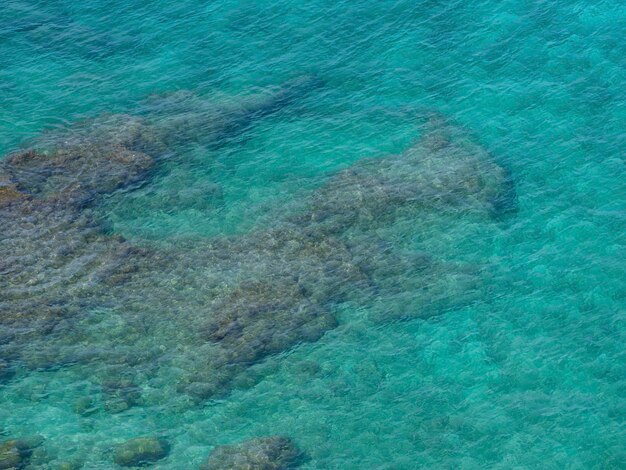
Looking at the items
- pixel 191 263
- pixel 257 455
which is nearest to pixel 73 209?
pixel 191 263

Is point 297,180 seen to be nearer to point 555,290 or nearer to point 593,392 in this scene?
point 555,290

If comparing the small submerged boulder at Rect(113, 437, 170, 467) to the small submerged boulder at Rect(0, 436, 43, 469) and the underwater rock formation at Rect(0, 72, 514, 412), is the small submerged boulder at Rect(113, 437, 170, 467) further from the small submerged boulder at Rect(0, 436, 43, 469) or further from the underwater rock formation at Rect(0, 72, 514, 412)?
the small submerged boulder at Rect(0, 436, 43, 469)

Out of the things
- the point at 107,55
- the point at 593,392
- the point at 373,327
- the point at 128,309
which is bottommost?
the point at 593,392

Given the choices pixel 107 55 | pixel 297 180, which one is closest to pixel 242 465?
pixel 297 180

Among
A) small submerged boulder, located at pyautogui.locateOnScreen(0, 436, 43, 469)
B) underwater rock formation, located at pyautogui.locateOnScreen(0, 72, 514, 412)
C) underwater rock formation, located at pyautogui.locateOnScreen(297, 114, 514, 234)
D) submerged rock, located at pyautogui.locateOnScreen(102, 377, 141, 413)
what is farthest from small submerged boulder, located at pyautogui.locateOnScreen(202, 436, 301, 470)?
underwater rock formation, located at pyautogui.locateOnScreen(297, 114, 514, 234)

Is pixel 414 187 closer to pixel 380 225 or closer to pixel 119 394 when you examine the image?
pixel 380 225
